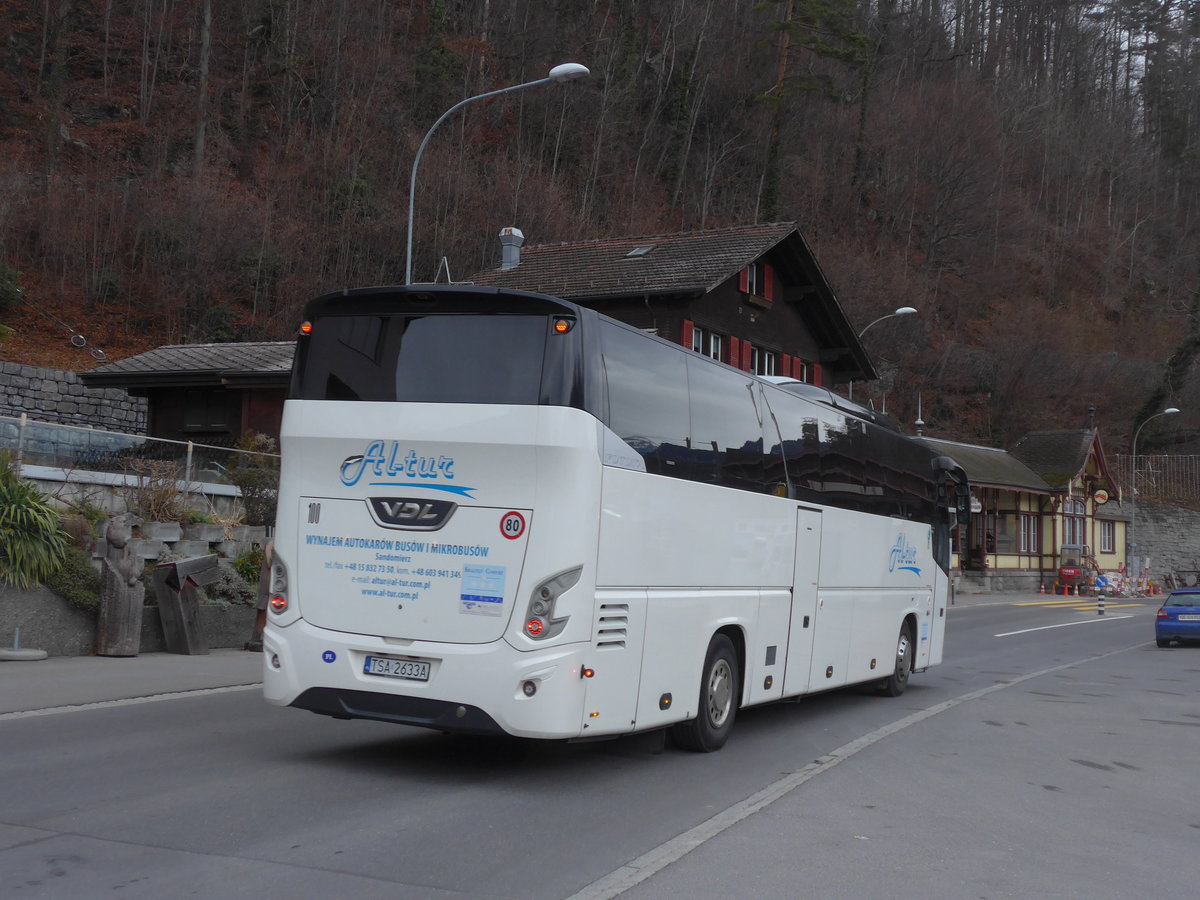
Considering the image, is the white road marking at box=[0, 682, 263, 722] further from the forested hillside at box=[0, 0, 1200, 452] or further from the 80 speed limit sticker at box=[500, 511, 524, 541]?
the forested hillside at box=[0, 0, 1200, 452]

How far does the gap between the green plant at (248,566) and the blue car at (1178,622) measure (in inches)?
768

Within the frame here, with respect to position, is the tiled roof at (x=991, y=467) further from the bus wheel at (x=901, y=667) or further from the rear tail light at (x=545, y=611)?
the rear tail light at (x=545, y=611)

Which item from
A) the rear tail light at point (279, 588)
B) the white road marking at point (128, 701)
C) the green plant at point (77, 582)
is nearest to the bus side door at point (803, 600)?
the rear tail light at point (279, 588)

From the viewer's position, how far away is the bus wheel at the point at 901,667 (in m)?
14.7

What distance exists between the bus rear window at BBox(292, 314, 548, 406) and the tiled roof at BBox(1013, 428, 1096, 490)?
179 ft

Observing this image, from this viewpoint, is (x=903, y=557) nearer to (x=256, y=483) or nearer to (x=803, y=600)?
(x=803, y=600)

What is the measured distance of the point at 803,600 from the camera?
1148cm

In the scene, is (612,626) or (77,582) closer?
(612,626)

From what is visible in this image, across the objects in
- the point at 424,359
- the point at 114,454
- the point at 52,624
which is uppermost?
the point at 424,359

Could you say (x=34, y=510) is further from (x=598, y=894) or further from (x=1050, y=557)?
(x=1050, y=557)

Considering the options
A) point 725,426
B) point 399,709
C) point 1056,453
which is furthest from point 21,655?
point 1056,453

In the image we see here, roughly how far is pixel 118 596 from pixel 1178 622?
22276 millimetres

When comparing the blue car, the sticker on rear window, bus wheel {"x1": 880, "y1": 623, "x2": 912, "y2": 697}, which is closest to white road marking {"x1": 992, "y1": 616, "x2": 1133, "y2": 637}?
the blue car

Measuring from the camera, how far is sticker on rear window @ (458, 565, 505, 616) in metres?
7.85
